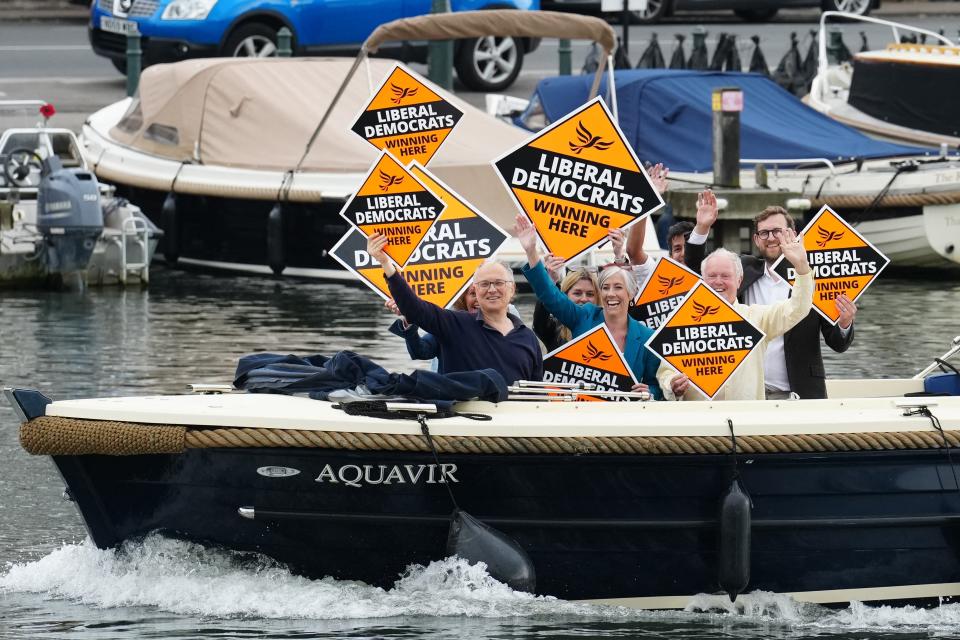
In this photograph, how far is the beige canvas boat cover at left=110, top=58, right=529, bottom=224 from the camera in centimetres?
1866

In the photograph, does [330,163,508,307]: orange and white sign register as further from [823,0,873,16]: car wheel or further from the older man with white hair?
[823,0,873,16]: car wheel

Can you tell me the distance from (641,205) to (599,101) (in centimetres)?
55

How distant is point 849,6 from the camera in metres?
32.7

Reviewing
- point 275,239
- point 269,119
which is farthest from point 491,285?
point 269,119

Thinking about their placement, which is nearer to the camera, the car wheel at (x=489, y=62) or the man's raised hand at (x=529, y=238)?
the man's raised hand at (x=529, y=238)

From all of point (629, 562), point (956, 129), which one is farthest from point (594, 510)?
point (956, 129)

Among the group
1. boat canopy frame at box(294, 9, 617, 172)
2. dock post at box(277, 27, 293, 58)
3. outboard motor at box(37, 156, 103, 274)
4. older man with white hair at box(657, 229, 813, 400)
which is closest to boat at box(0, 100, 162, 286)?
outboard motor at box(37, 156, 103, 274)

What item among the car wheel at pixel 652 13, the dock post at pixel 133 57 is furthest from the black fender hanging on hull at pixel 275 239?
the car wheel at pixel 652 13

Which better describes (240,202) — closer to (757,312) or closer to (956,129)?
(956,129)

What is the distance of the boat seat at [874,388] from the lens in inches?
409

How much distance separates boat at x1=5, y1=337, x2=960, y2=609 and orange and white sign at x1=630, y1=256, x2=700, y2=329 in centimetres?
112

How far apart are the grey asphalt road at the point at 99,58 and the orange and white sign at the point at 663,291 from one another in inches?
550

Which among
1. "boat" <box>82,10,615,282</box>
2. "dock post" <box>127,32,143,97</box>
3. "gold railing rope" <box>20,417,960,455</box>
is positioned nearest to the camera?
"gold railing rope" <box>20,417,960,455</box>

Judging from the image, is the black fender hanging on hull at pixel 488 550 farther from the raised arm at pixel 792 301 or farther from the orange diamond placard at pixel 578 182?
the orange diamond placard at pixel 578 182
